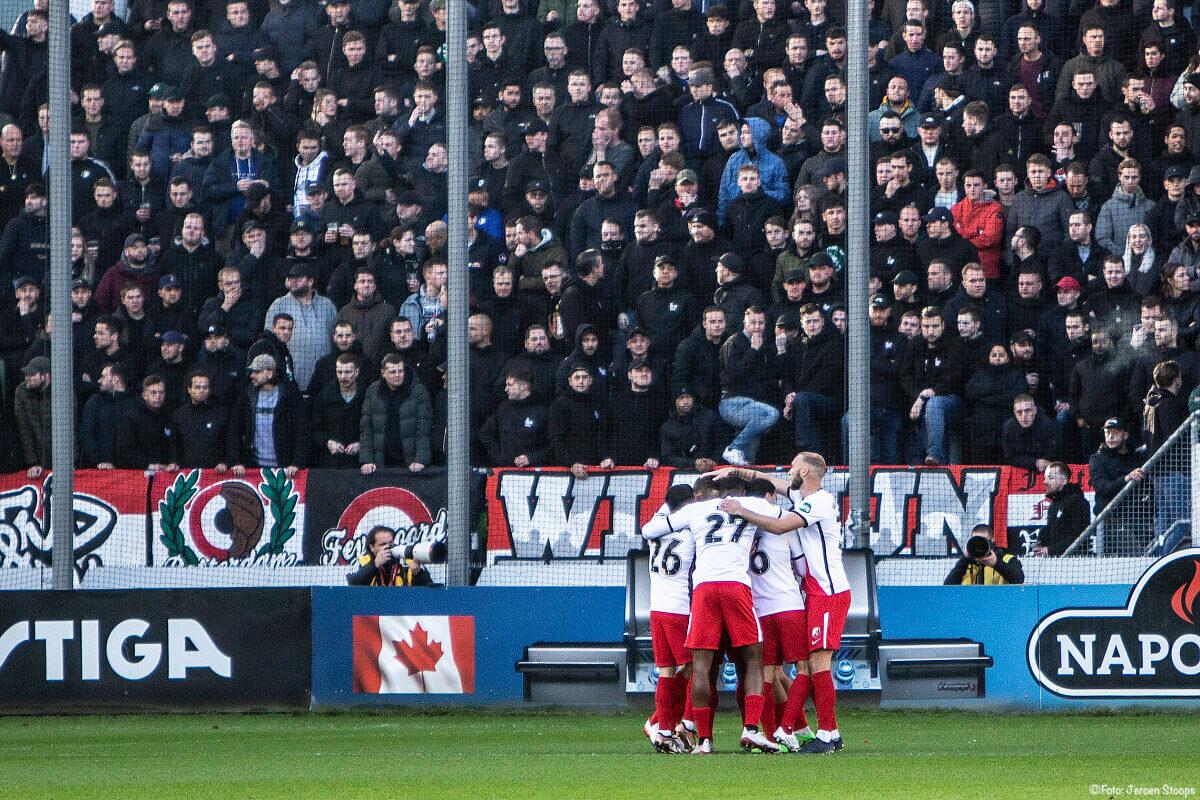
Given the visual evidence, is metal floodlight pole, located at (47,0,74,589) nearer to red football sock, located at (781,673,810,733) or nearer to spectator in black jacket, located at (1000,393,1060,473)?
red football sock, located at (781,673,810,733)

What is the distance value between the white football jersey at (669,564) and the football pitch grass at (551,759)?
2.34ft

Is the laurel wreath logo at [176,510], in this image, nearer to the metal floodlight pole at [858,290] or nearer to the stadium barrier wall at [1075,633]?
the metal floodlight pole at [858,290]

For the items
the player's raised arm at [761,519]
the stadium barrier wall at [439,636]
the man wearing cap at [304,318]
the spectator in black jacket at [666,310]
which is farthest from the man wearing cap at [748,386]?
the player's raised arm at [761,519]

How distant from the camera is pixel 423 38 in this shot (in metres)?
12.0

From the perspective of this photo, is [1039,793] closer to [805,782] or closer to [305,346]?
[805,782]

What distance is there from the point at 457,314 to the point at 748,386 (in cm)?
202

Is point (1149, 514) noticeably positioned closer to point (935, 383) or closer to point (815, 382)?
point (935, 383)

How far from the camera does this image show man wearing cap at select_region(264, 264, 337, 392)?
1145 cm

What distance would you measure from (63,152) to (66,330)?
1216mm

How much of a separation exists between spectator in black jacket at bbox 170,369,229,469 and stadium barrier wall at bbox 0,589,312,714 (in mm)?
954

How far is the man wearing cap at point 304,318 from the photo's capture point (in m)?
11.5

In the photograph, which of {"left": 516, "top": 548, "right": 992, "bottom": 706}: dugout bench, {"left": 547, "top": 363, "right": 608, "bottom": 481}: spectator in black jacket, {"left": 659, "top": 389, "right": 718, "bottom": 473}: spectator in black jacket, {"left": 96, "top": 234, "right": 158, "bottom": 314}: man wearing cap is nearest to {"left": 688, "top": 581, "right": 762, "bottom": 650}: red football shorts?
{"left": 516, "top": 548, "right": 992, "bottom": 706}: dugout bench

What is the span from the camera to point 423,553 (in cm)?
1066

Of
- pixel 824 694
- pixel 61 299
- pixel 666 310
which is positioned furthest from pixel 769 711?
pixel 61 299
